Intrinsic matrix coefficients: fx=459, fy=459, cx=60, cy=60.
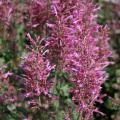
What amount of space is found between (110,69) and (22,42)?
3.94 feet

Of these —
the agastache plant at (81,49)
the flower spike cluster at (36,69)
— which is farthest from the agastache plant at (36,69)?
the agastache plant at (81,49)

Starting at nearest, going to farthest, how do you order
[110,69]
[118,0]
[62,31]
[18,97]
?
1. [62,31]
2. [18,97]
3. [110,69]
4. [118,0]

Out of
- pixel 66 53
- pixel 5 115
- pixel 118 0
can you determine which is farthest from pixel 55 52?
pixel 118 0

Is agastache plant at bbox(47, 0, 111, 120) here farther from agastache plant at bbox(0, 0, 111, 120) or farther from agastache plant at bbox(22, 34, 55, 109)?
agastache plant at bbox(22, 34, 55, 109)

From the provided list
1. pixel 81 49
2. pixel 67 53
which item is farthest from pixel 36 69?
pixel 67 53

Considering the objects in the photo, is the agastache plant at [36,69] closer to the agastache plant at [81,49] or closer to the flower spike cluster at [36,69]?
the flower spike cluster at [36,69]

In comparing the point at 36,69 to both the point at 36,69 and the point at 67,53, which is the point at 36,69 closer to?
the point at 36,69

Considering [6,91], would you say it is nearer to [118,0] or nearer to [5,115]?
[5,115]

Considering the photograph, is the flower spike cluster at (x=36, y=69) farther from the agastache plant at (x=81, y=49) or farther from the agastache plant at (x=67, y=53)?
the agastache plant at (x=81, y=49)

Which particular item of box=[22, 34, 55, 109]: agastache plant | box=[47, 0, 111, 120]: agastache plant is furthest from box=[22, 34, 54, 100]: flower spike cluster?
box=[47, 0, 111, 120]: agastache plant

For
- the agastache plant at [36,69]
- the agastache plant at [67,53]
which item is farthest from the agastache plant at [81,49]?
the agastache plant at [36,69]

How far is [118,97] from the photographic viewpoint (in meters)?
5.25

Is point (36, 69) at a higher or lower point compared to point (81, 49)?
lower

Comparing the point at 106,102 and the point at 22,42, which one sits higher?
the point at 22,42
